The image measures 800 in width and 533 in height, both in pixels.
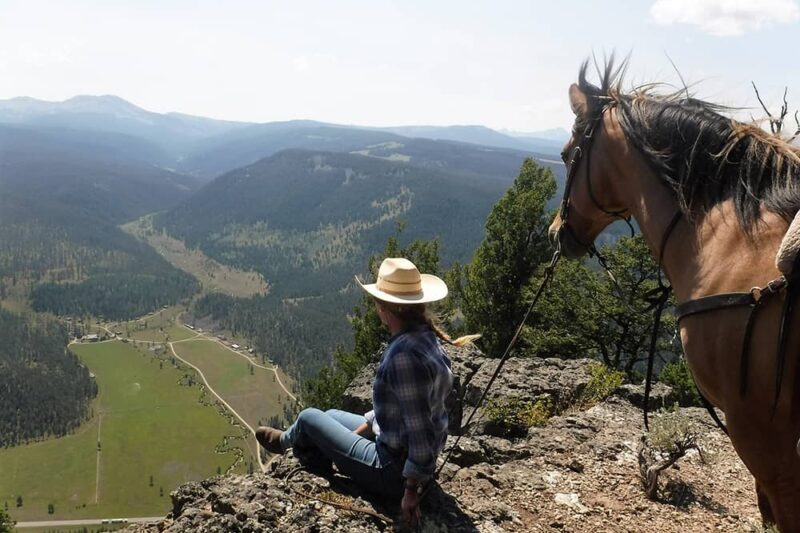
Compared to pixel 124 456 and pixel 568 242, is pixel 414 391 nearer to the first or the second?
pixel 568 242

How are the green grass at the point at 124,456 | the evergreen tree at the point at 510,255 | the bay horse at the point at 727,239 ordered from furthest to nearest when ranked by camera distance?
the green grass at the point at 124,456
the evergreen tree at the point at 510,255
the bay horse at the point at 727,239

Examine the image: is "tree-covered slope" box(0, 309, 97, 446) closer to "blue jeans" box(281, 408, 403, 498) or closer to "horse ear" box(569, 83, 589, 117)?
"blue jeans" box(281, 408, 403, 498)

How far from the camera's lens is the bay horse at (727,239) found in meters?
2.68

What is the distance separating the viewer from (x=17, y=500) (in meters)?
83.8

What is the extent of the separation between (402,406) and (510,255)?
1515 centimetres

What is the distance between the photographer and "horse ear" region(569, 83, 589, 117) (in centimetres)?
427

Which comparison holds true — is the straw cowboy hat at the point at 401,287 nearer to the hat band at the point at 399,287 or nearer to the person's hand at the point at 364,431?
the hat band at the point at 399,287

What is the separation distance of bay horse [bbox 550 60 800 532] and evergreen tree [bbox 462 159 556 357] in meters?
14.3

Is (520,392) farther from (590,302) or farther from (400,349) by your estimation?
(590,302)

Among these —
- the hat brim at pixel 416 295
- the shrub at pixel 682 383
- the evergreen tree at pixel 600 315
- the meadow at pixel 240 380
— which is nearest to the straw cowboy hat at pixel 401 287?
the hat brim at pixel 416 295

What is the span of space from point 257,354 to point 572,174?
473ft

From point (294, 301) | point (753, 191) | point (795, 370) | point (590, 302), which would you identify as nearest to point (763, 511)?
point (795, 370)

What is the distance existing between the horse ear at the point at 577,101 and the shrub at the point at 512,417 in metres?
4.11

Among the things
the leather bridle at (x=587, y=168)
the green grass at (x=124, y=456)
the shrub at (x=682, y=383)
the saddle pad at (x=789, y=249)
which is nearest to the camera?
the saddle pad at (x=789, y=249)
